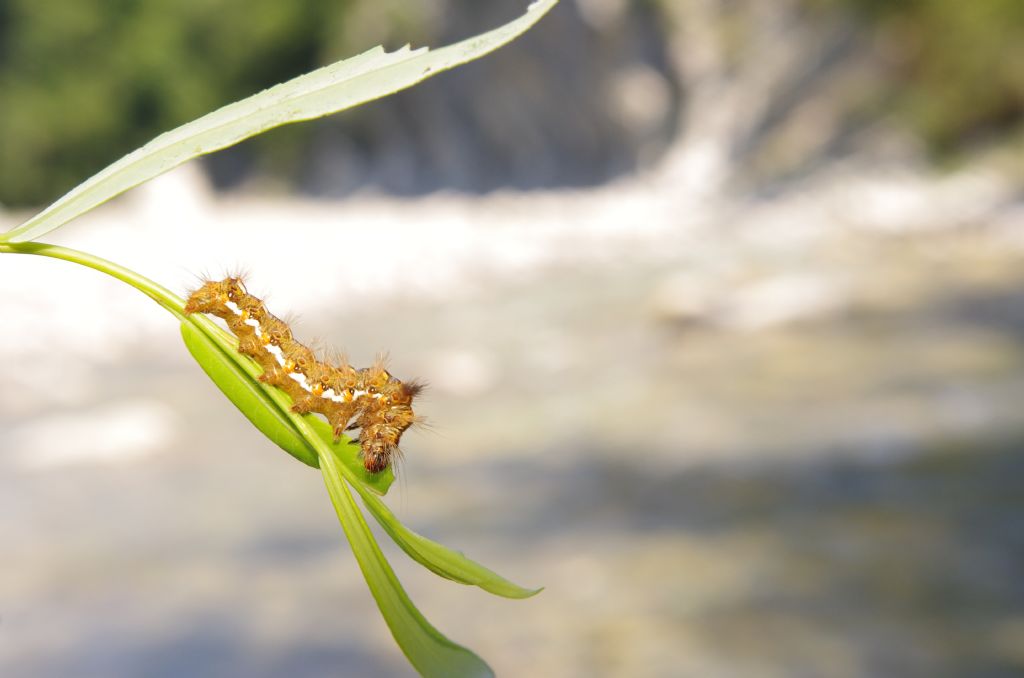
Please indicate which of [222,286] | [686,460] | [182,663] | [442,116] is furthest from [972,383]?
[442,116]

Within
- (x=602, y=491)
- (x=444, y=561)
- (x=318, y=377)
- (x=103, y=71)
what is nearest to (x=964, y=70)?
(x=602, y=491)

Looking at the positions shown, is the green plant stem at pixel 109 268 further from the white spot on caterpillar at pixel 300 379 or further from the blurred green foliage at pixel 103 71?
the blurred green foliage at pixel 103 71

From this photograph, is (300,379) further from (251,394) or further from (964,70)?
(964,70)

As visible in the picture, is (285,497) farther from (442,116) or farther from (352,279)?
(442,116)

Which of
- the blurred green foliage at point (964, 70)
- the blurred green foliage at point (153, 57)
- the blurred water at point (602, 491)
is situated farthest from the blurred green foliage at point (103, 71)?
the blurred green foliage at point (964, 70)

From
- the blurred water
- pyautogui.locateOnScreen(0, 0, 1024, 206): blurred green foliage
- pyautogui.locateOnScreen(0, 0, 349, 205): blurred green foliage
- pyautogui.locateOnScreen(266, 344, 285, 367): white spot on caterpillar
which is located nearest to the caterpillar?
pyautogui.locateOnScreen(266, 344, 285, 367): white spot on caterpillar

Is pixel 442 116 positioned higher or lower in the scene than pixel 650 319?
higher

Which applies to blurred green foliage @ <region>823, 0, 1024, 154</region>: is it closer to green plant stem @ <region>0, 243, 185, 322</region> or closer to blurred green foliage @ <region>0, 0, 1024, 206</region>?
blurred green foliage @ <region>0, 0, 1024, 206</region>
